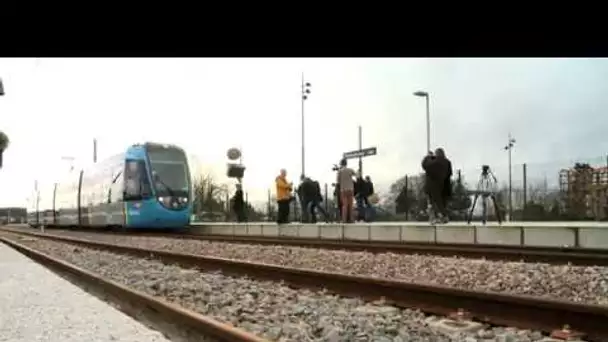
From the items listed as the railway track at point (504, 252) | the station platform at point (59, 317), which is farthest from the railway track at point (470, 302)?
the railway track at point (504, 252)

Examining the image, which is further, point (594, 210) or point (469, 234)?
point (594, 210)

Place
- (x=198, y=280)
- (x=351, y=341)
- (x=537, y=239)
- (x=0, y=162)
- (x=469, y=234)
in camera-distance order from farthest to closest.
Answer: (x=0, y=162)
(x=469, y=234)
(x=537, y=239)
(x=198, y=280)
(x=351, y=341)

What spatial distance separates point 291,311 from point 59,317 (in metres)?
2.73

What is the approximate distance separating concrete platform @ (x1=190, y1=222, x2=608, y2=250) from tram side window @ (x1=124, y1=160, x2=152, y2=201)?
693cm

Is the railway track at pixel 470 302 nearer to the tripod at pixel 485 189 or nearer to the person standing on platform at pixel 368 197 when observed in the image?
the tripod at pixel 485 189

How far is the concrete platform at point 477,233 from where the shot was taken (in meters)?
13.0

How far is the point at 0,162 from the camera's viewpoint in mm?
28141

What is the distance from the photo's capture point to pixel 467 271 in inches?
407

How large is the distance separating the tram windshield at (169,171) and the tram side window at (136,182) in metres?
0.33

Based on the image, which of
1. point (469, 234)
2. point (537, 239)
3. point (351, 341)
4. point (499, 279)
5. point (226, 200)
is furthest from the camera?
point (226, 200)

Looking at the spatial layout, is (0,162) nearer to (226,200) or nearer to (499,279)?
(226,200)

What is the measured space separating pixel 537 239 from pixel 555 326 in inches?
307

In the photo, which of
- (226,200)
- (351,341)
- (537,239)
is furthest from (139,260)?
(226,200)

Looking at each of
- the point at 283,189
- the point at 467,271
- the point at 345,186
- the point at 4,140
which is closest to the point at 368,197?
the point at 283,189
